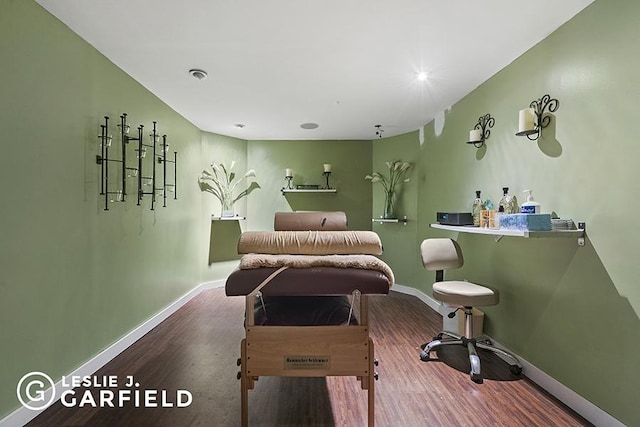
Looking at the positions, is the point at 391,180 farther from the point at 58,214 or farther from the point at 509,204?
the point at 58,214

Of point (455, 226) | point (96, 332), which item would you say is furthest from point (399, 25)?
point (96, 332)

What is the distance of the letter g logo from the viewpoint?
163 centimetres

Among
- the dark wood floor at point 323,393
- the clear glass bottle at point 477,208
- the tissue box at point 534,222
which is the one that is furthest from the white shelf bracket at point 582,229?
the dark wood floor at point 323,393

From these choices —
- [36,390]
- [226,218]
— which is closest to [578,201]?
[36,390]

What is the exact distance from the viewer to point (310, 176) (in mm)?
4797

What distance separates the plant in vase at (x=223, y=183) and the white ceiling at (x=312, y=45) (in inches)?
49.2

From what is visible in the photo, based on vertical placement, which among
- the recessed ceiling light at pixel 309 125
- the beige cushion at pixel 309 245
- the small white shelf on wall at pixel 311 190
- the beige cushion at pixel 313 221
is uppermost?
the recessed ceiling light at pixel 309 125

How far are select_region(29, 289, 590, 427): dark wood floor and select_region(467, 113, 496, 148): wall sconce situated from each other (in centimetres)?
177

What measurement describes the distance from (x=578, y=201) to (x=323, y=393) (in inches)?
74.6

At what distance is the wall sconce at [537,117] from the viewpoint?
1956mm

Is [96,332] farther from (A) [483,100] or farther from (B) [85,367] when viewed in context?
(A) [483,100]

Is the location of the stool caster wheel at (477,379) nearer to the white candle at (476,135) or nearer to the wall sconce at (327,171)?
the white candle at (476,135)

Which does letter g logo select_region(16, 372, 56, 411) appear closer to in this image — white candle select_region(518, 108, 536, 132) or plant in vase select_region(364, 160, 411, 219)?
white candle select_region(518, 108, 536, 132)

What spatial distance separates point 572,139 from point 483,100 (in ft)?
3.40
